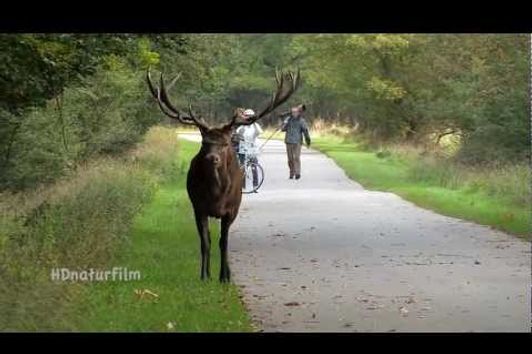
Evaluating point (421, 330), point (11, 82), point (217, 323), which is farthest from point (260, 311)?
point (11, 82)

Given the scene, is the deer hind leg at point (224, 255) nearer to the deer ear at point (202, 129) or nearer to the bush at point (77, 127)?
the deer ear at point (202, 129)

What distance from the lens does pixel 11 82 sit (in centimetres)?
1202

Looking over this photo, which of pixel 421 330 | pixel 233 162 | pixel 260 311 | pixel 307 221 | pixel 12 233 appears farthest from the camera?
pixel 307 221

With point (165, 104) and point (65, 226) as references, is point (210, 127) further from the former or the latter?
point (65, 226)

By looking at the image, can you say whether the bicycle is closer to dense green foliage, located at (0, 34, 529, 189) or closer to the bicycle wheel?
the bicycle wheel

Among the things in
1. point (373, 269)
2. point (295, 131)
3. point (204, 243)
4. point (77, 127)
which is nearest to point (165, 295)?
point (204, 243)

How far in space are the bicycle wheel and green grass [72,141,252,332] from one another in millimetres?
5762

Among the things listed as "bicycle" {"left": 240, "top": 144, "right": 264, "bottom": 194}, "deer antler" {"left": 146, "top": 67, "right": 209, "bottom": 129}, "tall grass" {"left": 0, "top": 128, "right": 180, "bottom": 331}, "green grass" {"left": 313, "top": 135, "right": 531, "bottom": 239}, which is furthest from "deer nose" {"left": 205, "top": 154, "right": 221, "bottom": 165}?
"bicycle" {"left": 240, "top": 144, "right": 264, "bottom": 194}

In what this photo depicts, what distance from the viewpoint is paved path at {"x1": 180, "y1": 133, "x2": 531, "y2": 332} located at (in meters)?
8.67

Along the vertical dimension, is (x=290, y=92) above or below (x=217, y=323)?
above

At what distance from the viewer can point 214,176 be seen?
10086mm

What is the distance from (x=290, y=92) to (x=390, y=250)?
9.46ft

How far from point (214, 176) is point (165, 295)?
1.33m

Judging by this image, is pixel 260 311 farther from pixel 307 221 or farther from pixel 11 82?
pixel 307 221
